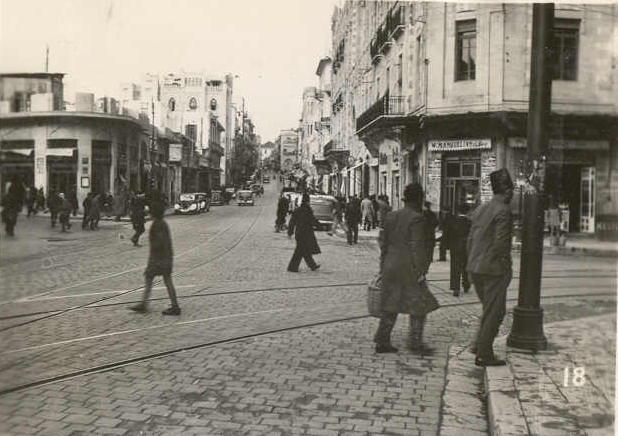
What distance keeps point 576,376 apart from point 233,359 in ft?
9.60

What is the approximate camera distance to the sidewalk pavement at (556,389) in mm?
4043

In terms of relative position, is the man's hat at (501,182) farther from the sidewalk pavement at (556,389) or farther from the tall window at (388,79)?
the tall window at (388,79)

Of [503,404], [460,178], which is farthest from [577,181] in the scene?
[460,178]

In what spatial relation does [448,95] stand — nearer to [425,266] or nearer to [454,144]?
[454,144]

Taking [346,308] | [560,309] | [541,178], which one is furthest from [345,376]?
[560,309]

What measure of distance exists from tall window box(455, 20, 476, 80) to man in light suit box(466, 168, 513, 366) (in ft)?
45.4

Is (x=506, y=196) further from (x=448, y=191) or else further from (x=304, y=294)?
(x=448, y=191)

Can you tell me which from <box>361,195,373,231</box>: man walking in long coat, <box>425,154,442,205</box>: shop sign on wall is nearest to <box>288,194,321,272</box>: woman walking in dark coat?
<box>425,154,442,205</box>: shop sign on wall

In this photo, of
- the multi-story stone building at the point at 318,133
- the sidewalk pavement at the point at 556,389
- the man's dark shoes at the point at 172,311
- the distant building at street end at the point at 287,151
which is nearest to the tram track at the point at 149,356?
the sidewalk pavement at the point at 556,389

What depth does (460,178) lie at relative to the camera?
18.3 metres

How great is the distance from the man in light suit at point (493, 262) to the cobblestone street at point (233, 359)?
30cm

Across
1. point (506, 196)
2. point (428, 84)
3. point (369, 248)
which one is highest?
point (428, 84)

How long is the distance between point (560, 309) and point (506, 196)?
3.58 m

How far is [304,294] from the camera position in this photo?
9852 millimetres
